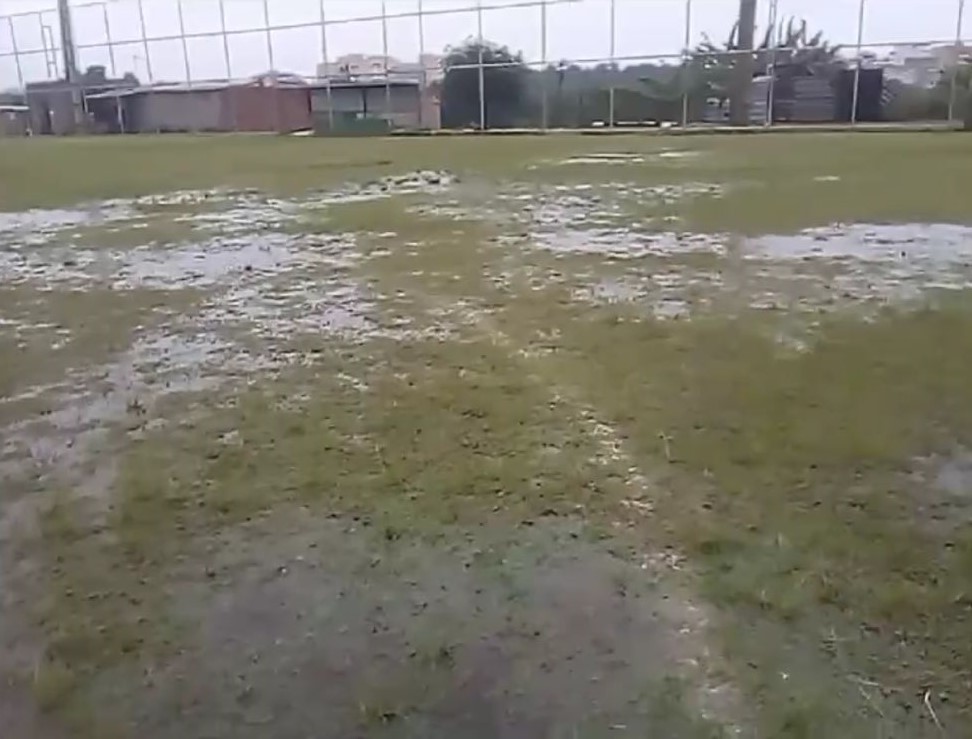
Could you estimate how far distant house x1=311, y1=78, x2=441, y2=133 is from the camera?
21.7 metres

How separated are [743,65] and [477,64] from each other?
5882 millimetres

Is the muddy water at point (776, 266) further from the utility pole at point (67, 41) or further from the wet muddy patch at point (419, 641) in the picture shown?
the utility pole at point (67, 41)

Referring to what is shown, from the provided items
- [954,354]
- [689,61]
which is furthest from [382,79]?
[954,354]

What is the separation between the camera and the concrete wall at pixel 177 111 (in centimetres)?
2425

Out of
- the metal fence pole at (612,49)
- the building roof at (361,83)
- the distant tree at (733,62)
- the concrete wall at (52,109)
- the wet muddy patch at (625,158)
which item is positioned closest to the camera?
the wet muddy patch at (625,158)

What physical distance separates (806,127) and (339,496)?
17711mm

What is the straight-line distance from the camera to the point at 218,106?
79.4ft

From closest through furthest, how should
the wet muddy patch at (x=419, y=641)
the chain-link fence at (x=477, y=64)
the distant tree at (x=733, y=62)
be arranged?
1. the wet muddy patch at (x=419, y=641)
2. the chain-link fence at (x=477, y=64)
3. the distant tree at (x=733, y=62)

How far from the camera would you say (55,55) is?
87.1 feet

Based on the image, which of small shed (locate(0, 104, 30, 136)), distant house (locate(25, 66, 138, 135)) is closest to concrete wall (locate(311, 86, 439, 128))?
distant house (locate(25, 66, 138, 135))

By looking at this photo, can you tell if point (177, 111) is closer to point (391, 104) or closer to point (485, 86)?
point (391, 104)

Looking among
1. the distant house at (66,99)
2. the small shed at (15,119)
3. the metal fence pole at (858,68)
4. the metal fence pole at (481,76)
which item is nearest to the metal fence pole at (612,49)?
the metal fence pole at (481,76)

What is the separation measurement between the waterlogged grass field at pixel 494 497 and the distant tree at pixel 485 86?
655 inches

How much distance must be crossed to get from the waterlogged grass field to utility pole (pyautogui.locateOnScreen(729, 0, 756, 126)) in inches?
578
